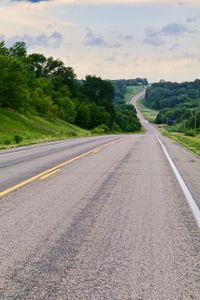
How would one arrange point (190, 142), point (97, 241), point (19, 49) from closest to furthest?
point (97, 241) → point (190, 142) → point (19, 49)

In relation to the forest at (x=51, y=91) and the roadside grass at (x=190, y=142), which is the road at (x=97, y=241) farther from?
the forest at (x=51, y=91)

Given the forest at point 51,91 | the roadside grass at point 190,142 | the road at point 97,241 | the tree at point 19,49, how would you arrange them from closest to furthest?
the road at point 97,241
the roadside grass at point 190,142
the forest at point 51,91
the tree at point 19,49

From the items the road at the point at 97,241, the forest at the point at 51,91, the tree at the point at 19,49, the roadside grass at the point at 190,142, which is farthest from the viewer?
the tree at the point at 19,49

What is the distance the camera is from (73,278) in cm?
493

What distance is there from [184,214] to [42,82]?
291 feet

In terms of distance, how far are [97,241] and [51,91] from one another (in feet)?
307

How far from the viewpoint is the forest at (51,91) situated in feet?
205

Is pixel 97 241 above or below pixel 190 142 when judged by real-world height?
above

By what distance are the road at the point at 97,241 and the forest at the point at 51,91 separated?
51.5 metres

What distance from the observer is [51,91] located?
323 feet

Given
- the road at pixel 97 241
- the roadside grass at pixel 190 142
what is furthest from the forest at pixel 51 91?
the road at pixel 97 241

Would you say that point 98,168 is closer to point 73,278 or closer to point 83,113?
point 73,278

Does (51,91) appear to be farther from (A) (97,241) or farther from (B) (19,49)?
(A) (97,241)

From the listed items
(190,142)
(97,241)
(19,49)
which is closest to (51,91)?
(19,49)
